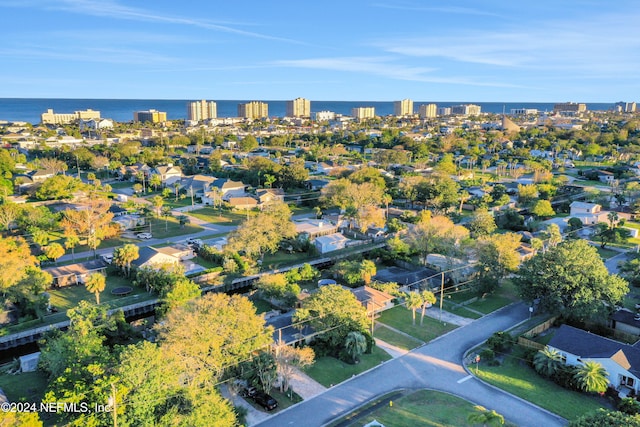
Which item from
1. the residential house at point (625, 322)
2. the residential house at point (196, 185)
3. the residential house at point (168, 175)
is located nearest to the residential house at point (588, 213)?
the residential house at point (625, 322)

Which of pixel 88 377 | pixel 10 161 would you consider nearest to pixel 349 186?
pixel 88 377

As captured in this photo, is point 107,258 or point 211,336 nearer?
point 211,336

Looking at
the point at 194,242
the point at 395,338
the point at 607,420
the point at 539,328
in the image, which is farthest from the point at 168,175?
the point at 607,420

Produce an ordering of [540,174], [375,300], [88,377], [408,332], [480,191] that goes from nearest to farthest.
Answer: [88,377]
[408,332]
[375,300]
[480,191]
[540,174]

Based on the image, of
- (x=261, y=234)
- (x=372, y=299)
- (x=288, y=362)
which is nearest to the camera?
(x=288, y=362)

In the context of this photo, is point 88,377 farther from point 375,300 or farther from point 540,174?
point 540,174

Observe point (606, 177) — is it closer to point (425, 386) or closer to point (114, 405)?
point (425, 386)
